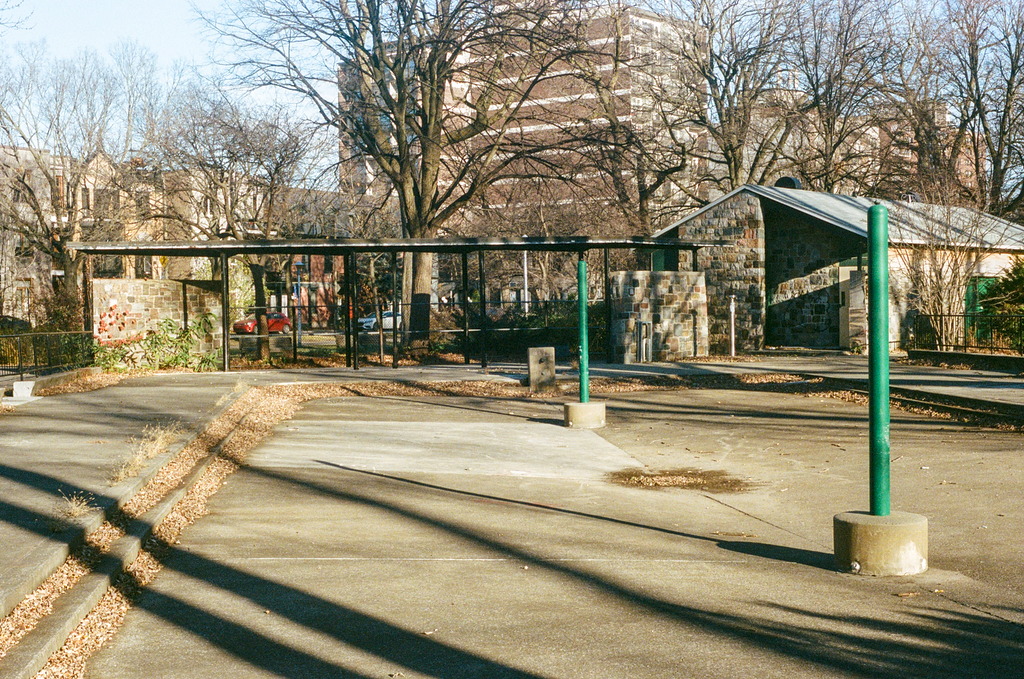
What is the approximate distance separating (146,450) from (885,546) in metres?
6.89

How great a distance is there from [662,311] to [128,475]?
60.7 ft

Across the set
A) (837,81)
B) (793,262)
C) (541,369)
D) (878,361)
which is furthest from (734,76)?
(878,361)

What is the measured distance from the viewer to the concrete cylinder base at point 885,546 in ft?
21.4

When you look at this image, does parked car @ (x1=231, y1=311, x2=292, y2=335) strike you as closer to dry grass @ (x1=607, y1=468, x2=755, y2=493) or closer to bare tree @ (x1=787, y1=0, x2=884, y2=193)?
bare tree @ (x1=787, y1=0, x2=884, y2=193)

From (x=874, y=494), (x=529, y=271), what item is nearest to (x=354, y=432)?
(x=874, y=494)

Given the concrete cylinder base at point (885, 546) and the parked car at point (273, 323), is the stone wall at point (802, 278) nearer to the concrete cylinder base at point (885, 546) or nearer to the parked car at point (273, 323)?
the concrete cylinder base at point (885, 546)

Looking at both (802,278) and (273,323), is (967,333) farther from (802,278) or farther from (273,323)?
(273,323)

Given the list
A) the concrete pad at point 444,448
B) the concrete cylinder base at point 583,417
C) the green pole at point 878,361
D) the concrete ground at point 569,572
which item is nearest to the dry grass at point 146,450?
the concrete ground at point 569,572

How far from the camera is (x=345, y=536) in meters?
7.68

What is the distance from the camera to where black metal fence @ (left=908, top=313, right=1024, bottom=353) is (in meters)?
22.8

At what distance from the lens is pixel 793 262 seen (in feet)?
94.8

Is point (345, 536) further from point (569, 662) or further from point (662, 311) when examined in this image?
point (662, 311)

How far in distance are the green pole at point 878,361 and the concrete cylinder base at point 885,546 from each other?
7.3 inches

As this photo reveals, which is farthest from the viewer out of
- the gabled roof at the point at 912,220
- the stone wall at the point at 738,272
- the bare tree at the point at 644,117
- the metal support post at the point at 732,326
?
the bare tree at the point at 644,117
